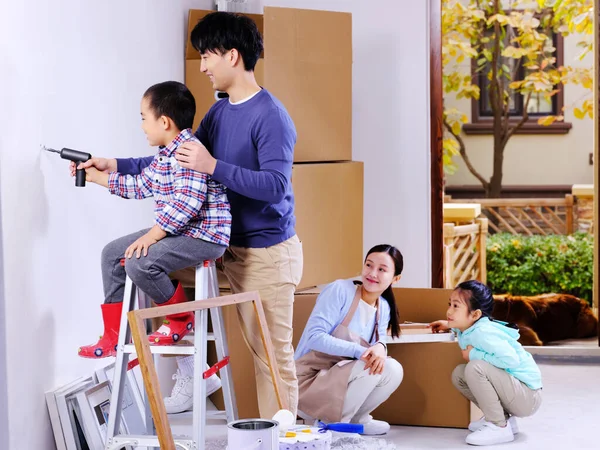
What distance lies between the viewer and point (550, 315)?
16.5 feet

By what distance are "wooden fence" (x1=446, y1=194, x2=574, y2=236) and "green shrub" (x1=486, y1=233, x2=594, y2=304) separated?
2.22ft

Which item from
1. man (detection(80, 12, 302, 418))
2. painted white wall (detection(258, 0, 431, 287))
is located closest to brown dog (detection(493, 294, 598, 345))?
painted white wall (detection(258, 0, 431, 287))

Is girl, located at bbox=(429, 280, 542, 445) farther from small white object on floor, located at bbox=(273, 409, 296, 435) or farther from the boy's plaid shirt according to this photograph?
the boy's plaid shirt

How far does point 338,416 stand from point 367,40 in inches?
71.5

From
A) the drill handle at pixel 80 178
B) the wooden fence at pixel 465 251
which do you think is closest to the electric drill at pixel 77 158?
the drill handle at pixel 80 178

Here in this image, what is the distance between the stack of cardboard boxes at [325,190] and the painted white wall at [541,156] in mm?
3891

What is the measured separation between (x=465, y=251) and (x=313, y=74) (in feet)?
7.67

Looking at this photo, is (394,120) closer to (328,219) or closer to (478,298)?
(328,219)

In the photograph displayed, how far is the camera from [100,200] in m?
2.69

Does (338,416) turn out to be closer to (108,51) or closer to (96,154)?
(96,154)

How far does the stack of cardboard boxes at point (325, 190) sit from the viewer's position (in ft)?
10.1

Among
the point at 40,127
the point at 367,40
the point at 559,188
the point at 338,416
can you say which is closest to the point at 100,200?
the point at 40,127

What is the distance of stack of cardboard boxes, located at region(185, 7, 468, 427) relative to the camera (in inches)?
121

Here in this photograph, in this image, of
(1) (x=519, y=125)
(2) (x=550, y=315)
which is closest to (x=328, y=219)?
(2) (x=550, y=315)
